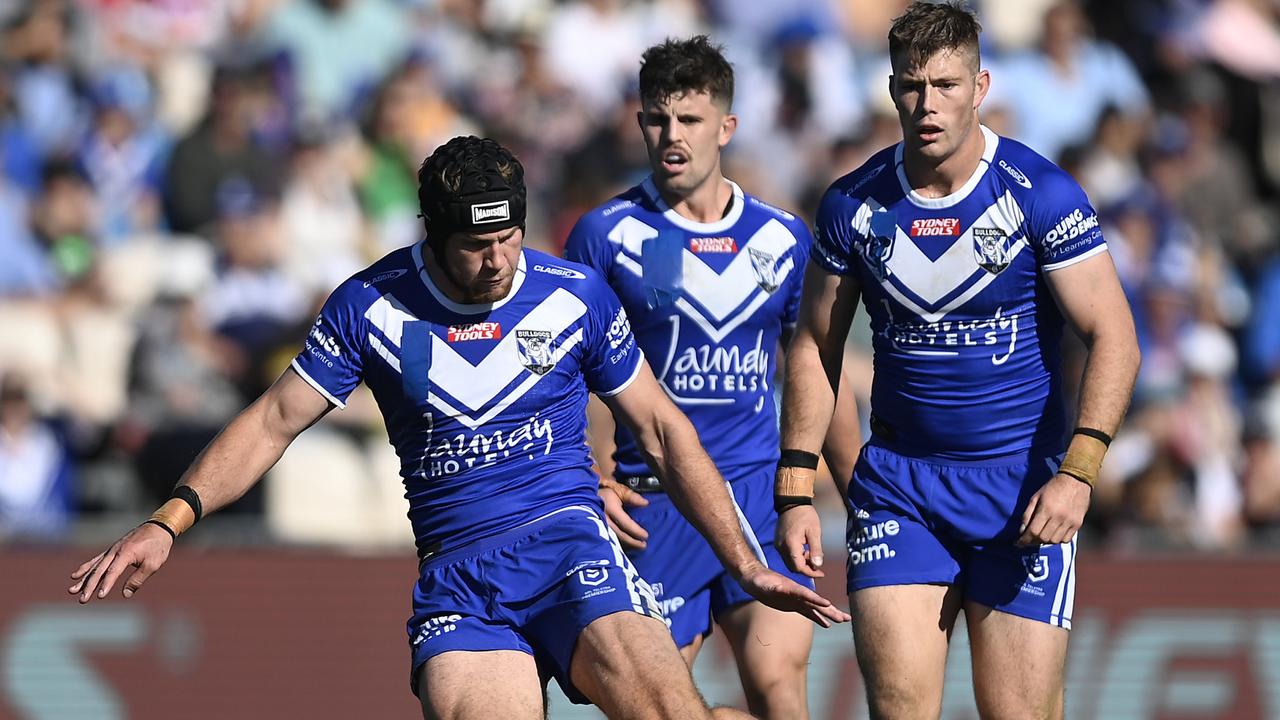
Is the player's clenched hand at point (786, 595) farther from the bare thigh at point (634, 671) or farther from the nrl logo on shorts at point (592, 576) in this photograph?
the nrl logo on shorts at point (592, 576)

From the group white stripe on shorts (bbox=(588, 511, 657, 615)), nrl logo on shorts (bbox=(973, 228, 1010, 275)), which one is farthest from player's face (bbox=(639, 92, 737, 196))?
white stripe on shorts (bbox=(588, 511, 657, 615))

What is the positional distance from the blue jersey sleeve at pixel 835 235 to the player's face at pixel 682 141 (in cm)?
122

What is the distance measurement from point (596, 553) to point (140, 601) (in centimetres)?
544

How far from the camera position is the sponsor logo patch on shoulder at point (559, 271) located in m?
7.45

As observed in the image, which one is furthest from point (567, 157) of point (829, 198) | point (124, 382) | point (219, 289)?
point (829, 198)

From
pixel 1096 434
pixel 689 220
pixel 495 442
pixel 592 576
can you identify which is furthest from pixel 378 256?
pixel 1096 434

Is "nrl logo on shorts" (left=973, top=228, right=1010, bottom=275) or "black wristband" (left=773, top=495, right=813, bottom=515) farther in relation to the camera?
"black wristband" (left=773, top=495, right=813, bottom=515)

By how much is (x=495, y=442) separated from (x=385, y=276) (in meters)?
0.76

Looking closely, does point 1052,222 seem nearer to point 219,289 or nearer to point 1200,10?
point 219,289

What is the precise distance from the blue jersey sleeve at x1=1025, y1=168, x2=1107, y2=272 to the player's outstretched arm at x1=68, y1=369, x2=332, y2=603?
267 cm

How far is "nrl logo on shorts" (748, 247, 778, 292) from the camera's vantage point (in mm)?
8672

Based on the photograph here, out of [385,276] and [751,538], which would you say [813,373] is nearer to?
[751,538]

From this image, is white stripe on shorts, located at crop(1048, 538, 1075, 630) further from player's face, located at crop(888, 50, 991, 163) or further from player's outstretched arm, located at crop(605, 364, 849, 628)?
player's face, located at crop(888, 50, 991, 163)

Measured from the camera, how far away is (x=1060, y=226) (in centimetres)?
708
